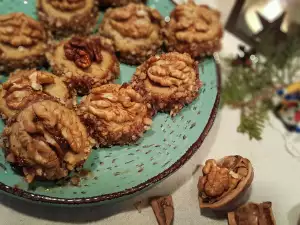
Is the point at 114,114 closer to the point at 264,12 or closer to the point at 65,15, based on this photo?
the point at 65,15

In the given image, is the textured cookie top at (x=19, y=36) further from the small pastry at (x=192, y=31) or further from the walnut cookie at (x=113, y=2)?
the small pastry at (x=192, y=31)

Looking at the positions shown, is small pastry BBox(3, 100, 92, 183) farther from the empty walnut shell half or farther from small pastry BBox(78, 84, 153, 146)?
the empty walnut shell half

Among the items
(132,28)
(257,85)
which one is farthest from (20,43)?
(257,85)

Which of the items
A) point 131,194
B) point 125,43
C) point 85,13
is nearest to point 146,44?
point 125,43

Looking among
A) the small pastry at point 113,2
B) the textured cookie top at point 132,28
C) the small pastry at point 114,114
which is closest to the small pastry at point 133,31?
Answer: the textured cookie top at point 132,28

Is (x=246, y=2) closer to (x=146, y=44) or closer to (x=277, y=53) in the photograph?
(x=277, y=53)

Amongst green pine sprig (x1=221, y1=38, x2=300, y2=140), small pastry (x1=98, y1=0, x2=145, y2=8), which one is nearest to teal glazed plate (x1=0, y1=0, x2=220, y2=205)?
green pine sprig (x1=221, y1=38, x2=300, y2=140)

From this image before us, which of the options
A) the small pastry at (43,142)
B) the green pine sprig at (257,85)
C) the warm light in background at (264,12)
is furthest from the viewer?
the warm light in background at (264,12)
